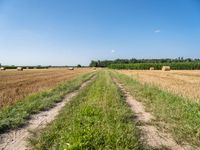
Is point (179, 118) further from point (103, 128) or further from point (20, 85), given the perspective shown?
point (20, 85)

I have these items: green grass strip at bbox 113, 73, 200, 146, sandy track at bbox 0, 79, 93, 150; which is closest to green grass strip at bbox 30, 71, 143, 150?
sandy track at bbox 0, 79, 93, 150

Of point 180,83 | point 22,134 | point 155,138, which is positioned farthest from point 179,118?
point 180,83

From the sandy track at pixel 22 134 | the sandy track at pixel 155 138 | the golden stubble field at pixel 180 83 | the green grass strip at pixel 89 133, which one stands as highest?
the green grass strip at pixel 89 133

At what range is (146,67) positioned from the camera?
112m

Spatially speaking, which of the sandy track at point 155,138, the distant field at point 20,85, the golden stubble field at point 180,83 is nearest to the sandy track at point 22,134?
the sandy track at point 155,138

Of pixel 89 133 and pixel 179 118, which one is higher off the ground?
pixel 89 133

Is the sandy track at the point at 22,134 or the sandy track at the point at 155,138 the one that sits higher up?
the sandy track at the point at 22,134

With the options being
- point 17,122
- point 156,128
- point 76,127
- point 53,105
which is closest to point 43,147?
point 76,127

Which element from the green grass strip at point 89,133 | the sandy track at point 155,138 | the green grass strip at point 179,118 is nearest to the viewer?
the green grass strip at point 89,133

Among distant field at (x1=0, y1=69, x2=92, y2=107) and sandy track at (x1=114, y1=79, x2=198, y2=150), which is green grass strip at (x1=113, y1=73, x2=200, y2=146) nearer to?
sandy track at (x1=114, y1=79, x2=198, y2=150)

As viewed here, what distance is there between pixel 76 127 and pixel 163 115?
13.3 ft

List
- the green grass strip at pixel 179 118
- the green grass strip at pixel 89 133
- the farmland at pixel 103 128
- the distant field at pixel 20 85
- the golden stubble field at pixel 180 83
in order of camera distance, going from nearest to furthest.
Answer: the green grass strip at pixel 89 133 → the farmland at pixel 103 128 → the green grass strip at pixel 179 118 → the distant field at pixel 20 85 → the golden stubble field at pixel 180 83

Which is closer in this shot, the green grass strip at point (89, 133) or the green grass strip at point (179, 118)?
the green grass strip at point (89, 133)

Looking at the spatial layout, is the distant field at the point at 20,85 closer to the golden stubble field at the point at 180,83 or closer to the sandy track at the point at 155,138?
the sandy track at the point at 155,138
